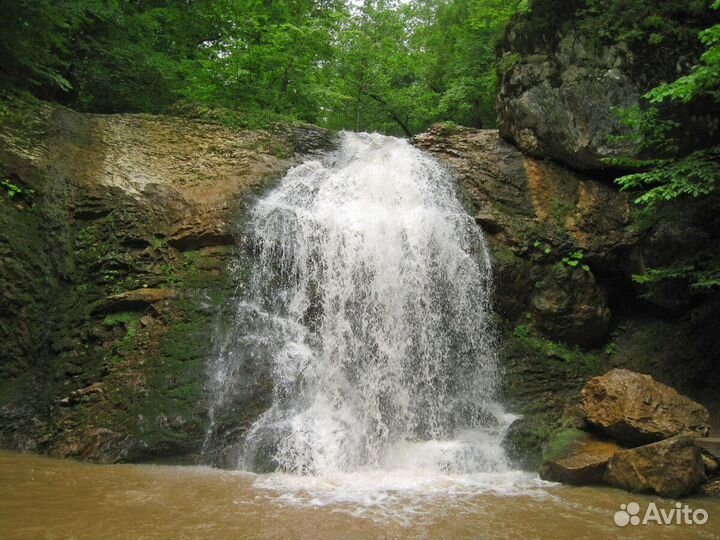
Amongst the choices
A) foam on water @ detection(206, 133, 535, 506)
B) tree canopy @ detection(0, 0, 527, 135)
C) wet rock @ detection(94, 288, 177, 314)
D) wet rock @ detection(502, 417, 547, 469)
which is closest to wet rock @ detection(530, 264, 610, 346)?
foam on water @ detection(206, 133, 535, 506)

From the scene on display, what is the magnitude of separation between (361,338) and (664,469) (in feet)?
13.8

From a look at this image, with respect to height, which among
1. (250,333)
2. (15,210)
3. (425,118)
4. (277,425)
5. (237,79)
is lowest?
(277,425)

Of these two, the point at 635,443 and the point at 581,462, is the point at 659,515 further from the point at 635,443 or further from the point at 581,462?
the point at 635,443

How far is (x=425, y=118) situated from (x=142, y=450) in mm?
13546

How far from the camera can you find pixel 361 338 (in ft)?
25.6

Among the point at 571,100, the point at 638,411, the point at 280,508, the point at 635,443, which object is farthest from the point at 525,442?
the point at 571,100

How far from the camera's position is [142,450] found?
20.1 feet

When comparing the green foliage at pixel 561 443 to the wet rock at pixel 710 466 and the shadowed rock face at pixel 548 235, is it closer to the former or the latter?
the wet rock at pixel 710 466

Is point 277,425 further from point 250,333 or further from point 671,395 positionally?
point 671,395

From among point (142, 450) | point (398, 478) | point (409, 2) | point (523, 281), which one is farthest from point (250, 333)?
point (409, 2)

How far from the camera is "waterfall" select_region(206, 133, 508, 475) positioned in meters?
6.52

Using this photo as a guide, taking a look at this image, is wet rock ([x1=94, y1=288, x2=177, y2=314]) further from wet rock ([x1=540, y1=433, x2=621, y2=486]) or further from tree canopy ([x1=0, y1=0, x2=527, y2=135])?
wet rock ([x1=540, y1=433, x2=621, y2=486])

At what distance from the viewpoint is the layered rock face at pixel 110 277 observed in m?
6.46

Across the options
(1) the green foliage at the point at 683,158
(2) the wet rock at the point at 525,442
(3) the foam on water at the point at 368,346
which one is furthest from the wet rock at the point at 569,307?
(2) the wet rock at the point at 525,442
